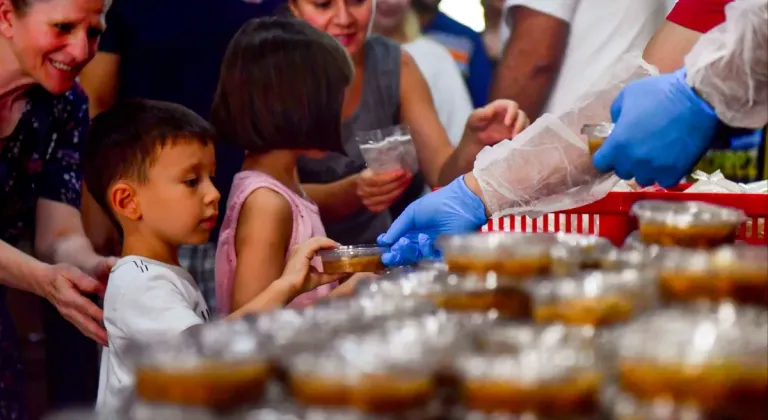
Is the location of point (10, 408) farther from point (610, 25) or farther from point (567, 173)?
point (610, 25)

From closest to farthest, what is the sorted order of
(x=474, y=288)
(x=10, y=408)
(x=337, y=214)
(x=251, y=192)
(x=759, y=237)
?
(x=474, y=288) → (x=759, y=237) → (x=10, y=408) → (x=251, y=192) → (x=337, y=214)

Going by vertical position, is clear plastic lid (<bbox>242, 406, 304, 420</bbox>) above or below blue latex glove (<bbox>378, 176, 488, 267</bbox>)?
above

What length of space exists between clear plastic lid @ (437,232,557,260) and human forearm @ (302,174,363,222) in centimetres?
153

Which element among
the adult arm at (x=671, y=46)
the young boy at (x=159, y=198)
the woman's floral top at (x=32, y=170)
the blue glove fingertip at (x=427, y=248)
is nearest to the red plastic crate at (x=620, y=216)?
the blue glove fingertip at (x=427, y=248)

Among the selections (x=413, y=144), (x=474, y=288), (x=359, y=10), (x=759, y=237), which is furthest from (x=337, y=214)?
(x=474, y=288)

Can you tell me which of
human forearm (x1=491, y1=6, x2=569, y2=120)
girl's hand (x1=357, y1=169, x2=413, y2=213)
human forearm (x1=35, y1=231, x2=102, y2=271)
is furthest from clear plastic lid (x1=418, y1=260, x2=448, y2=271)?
human forearm (x1=491, y1=6, x2=569, y2=120)

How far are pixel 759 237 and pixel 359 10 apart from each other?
5.15 feet

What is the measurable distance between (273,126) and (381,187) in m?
0.43

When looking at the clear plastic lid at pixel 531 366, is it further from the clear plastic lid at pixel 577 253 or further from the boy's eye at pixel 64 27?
the boy's eye at pixel 64 27

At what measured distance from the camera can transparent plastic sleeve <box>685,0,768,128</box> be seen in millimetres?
1582

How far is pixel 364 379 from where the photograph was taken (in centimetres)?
80

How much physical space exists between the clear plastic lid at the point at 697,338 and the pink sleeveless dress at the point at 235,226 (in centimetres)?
165

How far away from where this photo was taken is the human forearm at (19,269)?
2129 millimetres

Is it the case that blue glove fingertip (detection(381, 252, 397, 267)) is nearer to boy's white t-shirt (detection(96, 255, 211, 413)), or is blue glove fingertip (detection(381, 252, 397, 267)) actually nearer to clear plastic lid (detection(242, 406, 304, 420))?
boy's white t-shirt (detection(96, 255, 211, 413))
